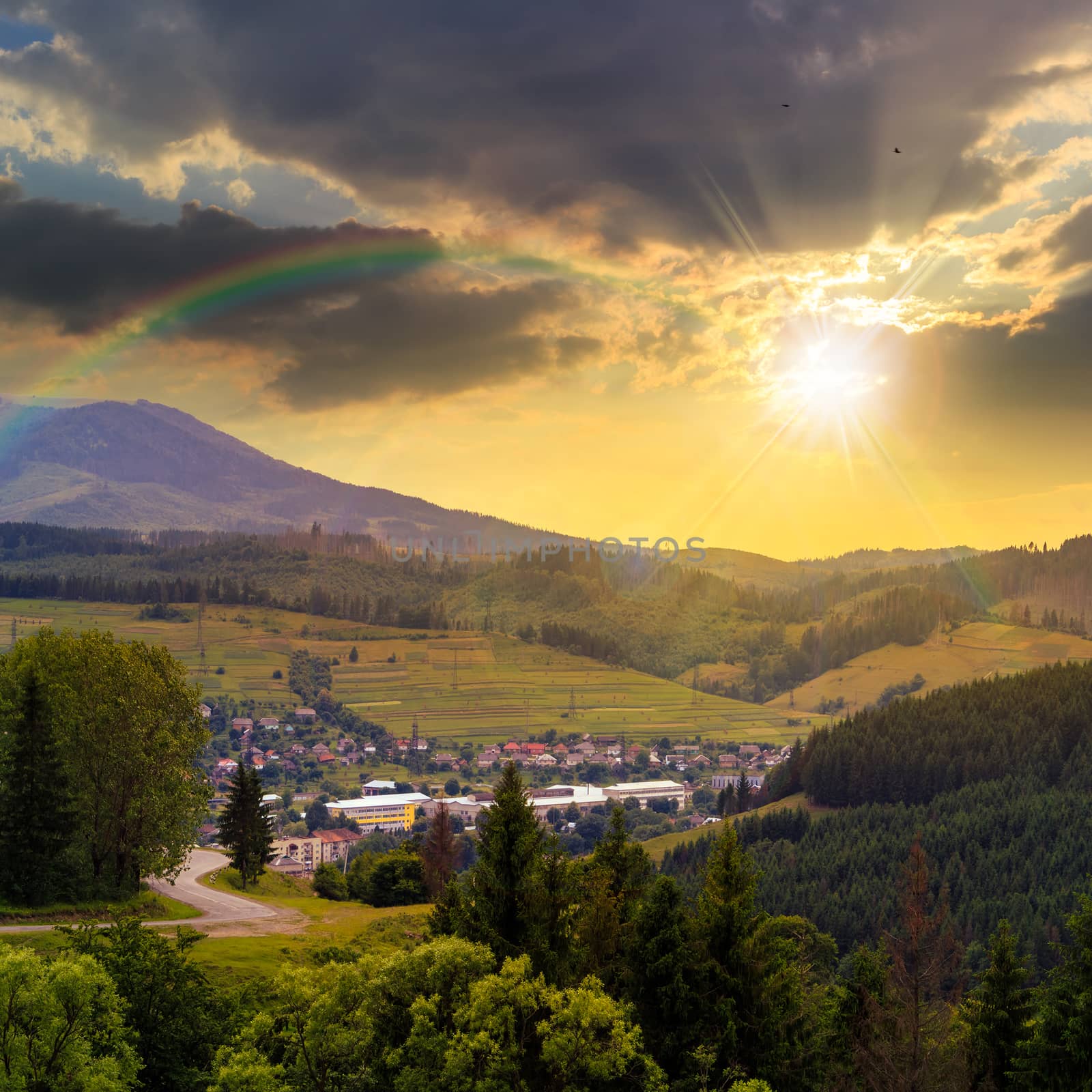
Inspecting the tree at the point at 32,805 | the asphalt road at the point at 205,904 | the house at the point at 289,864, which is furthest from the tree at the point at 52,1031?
the house at the point at 289,864

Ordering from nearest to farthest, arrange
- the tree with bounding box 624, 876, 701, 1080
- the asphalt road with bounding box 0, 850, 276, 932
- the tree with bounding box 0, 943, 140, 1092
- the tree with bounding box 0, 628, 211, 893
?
the tree with bounding box 0, 943, 140, 1092
the tree with bounding box 624, 876, 701, 1080
the asphalt road with bounding box 0, 850, 276, 932
the tree with bounding box 0, 628, 211, 893

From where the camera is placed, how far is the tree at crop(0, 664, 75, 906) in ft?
172

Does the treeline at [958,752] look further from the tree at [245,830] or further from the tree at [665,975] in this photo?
the tree at [665,975]

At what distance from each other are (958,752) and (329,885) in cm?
14429

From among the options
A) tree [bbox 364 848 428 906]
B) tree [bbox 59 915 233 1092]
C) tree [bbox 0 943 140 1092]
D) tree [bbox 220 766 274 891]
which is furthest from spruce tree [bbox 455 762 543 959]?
tree [bbox 220 766 274 891]

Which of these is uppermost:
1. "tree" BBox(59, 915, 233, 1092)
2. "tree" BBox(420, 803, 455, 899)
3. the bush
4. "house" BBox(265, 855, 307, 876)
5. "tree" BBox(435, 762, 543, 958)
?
"tree" BBox(435, 762, 543, 958)

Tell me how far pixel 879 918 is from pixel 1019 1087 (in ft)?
304

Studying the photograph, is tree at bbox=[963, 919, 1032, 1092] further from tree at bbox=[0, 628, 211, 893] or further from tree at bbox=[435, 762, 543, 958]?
tree at bbox=[0, 628, 211, 893]

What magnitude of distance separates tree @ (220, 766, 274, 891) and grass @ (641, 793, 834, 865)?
10676 cm

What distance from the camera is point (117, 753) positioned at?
61.1 metres

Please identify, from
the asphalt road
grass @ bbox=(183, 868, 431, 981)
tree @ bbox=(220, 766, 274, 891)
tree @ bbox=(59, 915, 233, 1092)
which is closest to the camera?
tree @ bbox=(59, 915, 233, 1092)

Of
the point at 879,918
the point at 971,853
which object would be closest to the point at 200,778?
the point at 879,918

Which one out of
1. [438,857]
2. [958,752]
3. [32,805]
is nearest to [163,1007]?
[32,805]

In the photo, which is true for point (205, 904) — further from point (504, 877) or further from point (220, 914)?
point (504, 877)
